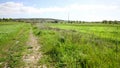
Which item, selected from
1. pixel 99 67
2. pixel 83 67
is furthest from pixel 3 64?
pixel 99 67

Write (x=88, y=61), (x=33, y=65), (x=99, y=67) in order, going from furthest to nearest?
(x=33, y=65) → (x=88, y=61) → (x=99, y=67)

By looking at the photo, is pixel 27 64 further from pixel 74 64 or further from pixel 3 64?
pixel 74 64

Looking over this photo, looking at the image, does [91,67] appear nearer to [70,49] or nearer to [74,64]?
[74,64]

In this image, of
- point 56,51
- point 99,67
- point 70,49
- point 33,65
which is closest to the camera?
point 99,67

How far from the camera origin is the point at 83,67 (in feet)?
25.6

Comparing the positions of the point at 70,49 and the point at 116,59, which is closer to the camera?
the point at 116,59

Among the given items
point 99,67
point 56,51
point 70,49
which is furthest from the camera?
point 70,49

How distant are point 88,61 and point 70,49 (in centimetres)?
406

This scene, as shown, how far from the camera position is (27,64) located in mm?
9102

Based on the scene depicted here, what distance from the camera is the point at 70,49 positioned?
12133mm

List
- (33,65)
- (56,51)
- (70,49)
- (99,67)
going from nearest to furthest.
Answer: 1. (99,67)
2. (33,65)
3. (56,51)
4. (70,49)

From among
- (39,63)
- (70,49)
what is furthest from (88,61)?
(70,49)

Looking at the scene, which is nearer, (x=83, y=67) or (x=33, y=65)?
(x=83, y=67)

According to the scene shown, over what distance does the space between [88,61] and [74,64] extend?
757mm
